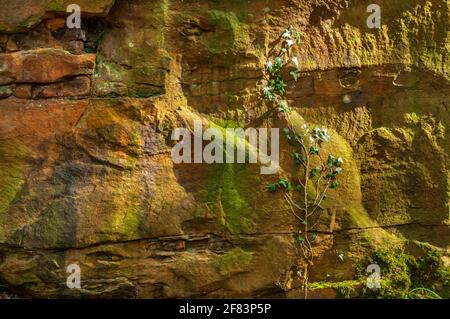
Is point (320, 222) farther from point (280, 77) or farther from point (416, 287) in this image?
point (280, 77)

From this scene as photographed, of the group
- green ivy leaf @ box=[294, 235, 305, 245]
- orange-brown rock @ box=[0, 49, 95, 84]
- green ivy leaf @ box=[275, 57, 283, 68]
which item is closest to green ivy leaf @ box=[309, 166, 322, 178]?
green ivy leaf @ box=[294, 235, 305, 245]

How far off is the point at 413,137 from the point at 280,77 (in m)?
1.20

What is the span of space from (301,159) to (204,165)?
0.79 meters

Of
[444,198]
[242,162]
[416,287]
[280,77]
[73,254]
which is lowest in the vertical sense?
[416,287]

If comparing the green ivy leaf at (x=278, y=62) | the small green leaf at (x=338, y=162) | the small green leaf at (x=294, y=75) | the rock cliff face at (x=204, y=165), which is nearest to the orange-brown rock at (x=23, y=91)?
the rock cliff face at (x=204, y=165)

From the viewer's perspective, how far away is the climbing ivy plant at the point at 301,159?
429 centimetres

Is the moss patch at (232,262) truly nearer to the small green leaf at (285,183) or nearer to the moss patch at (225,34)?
the small green leaf at (285,183)

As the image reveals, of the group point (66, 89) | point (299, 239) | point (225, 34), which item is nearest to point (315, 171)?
point (299, 239)

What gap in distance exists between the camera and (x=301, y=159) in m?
4.34

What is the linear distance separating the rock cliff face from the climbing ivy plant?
8 centimetres

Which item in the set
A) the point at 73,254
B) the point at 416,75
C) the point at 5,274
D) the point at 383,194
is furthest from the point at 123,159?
the point at 416,75

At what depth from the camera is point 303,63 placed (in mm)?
4406

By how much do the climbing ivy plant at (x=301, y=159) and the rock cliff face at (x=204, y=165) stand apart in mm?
83

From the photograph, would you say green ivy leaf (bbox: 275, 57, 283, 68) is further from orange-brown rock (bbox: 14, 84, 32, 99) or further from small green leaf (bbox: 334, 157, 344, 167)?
orange-brown rock (bbox: 14, 84, 32, 99)
